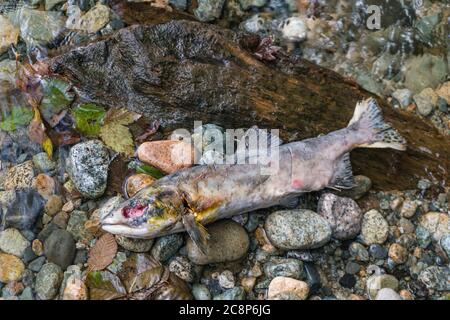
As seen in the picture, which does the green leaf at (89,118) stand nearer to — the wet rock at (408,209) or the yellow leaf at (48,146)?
the yellow leaf at (48,146)

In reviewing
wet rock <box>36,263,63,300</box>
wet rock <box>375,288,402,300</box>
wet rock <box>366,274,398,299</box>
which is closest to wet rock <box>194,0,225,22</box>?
wet rock <box>36,263,63,300</box>

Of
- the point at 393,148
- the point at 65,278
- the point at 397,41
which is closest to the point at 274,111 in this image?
the point at 393,148

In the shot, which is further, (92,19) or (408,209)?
(92,19)

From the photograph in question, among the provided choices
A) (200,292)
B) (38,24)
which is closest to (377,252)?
(200,292)

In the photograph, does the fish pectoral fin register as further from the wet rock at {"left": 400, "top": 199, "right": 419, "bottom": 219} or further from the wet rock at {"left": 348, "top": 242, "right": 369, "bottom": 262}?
the wet rock at {"left": 400, "top": 199, "right": 419, "bottom": 219}

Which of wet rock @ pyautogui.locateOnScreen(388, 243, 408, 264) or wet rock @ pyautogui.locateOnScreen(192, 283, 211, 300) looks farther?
wet rock @ pyautogui.locateOnScreen(388, 243, 408, 264)

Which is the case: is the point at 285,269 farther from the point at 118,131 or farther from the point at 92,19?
the point at 92,19

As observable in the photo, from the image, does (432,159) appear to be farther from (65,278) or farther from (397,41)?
(65,278)
